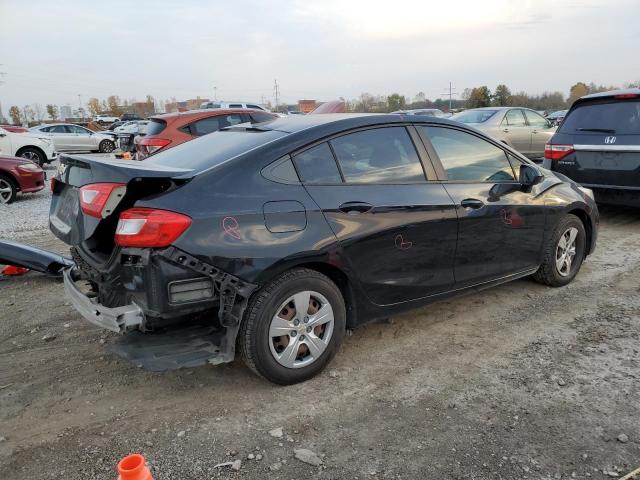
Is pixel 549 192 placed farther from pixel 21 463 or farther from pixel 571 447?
pixel 21 463

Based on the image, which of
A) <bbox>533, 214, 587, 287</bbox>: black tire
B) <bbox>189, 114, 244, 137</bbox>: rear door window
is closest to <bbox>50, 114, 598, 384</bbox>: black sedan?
<bbox>533, 214, 587, 287</bbox>: black tire

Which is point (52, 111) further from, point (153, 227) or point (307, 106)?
point (153, 227)

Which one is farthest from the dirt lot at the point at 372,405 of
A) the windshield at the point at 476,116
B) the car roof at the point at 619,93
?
the windshield at the point at 476,116

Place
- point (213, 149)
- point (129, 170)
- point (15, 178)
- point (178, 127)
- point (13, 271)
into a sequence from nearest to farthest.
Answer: point (129, 170), point (213, 149), point (13, 271), point (178, 127), point (15, 178)

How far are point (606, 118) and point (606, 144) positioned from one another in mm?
379

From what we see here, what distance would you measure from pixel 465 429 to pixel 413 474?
48 cm

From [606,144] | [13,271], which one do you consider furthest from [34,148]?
[606,144]

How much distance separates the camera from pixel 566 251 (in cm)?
486

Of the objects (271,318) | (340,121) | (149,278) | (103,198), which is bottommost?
(271,318)

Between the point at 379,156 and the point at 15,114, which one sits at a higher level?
the point at 15,114

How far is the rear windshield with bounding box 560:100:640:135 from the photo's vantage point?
259 inches

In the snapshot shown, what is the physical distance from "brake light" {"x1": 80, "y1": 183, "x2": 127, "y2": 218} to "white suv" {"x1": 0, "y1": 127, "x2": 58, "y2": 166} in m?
14.2

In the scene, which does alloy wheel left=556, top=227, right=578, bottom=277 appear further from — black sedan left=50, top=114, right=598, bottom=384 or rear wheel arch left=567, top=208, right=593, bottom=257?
black sedan left=50, top=114, right=598, bottom=384

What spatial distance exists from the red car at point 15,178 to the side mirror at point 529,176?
9.47 meters
